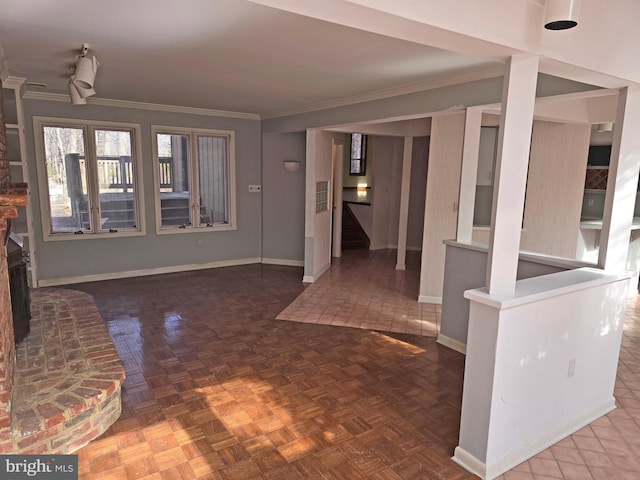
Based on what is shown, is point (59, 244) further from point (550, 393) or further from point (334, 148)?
point (550, 393)

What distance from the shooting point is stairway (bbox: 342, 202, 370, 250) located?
8203 millimetres

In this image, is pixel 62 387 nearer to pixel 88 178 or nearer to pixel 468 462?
pixel 468 462

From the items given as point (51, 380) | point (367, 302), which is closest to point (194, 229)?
point (367, 302)

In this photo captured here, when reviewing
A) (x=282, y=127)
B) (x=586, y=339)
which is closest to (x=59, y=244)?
(x=282, y=127)

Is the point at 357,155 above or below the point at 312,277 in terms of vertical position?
above

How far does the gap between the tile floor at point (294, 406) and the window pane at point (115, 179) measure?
5.57 feet

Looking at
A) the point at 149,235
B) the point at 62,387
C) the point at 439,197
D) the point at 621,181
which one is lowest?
the point at 62,387

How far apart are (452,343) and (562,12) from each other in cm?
264

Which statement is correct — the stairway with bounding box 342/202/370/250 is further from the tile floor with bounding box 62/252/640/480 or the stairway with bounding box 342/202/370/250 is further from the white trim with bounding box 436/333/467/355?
the white trim with bounding box 436/333/467/355

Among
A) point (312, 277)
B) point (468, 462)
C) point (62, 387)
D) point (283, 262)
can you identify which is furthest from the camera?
point (283, 262)

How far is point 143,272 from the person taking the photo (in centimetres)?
594

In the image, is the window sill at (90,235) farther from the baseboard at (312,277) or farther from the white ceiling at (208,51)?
the baseboard at (312,277)

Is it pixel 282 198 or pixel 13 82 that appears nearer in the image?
pixel 13 82

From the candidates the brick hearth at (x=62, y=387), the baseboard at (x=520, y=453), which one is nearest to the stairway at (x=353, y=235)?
the brick hearth at (x=62, y=387)
